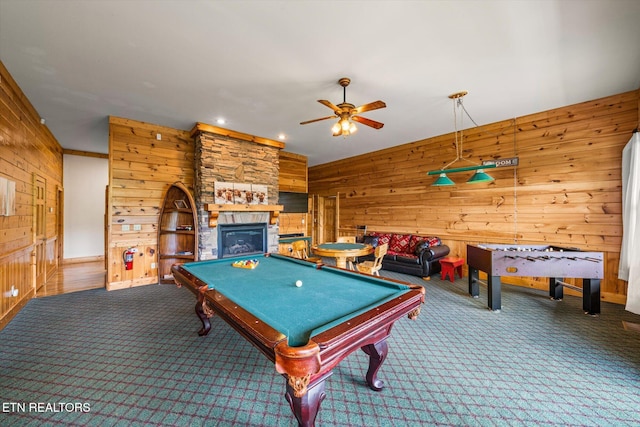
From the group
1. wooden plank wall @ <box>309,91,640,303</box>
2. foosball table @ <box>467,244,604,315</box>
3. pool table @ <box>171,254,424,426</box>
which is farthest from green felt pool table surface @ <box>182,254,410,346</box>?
wooden plank wall @ <box>309,91,640,303</box>

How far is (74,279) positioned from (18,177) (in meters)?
2.65

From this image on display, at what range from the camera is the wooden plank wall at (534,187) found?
3.94 m

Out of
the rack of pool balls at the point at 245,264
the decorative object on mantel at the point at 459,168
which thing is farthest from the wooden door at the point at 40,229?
the decorative object on mantel at the point at 459,168

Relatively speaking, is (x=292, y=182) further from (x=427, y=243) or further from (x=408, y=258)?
(x=427, y=243)

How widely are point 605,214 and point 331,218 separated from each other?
6.24 metres

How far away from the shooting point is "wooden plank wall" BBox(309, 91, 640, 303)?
3.94 meters

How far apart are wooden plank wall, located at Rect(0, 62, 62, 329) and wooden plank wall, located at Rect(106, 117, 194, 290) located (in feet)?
3.20

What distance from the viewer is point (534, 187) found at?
15.1 feet

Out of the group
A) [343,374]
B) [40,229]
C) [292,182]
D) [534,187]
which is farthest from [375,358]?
[40,229]

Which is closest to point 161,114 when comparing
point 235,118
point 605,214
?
point 235,118

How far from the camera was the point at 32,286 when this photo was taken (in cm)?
418

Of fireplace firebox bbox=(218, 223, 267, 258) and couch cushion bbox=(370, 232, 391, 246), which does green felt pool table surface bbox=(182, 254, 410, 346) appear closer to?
fireplace firebox bbox=(218, 223, 267, 258)

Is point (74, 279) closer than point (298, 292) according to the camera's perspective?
No

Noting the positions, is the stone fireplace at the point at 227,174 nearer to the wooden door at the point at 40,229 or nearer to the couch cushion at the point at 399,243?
the wooden door at the point at 40,229
